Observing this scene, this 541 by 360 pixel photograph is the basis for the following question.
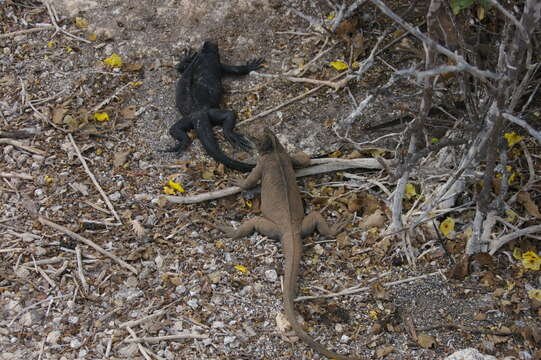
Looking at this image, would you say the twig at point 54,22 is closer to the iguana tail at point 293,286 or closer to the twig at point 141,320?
the iguana tail at point 293,286

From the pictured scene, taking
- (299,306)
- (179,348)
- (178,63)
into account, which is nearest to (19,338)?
(179,348)

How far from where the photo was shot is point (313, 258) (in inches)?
203

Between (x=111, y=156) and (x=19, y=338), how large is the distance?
2.08 meters

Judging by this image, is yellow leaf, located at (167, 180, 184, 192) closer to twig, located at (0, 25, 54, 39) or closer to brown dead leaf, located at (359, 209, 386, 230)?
brown dead leaf, located at (359, 209, 386, 230)

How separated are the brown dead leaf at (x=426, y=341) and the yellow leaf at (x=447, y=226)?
0.94 m

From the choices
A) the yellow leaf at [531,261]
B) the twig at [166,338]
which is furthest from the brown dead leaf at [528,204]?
the twig at [166,338]

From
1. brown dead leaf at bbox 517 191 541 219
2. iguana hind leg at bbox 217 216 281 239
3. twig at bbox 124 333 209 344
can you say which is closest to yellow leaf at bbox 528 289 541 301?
brown dead leaf at bbox 517 191 541 219

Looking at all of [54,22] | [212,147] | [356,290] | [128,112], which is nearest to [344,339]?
[356,290]

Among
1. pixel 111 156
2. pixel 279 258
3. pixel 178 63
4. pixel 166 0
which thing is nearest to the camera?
pixel 279 258

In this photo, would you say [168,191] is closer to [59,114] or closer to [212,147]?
[212,147]

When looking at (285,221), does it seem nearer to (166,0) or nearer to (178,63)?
(178,63)

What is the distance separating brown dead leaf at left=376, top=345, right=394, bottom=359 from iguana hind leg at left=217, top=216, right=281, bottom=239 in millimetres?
1310

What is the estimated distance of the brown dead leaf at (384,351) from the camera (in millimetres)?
4277

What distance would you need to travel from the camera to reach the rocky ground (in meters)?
4.43
